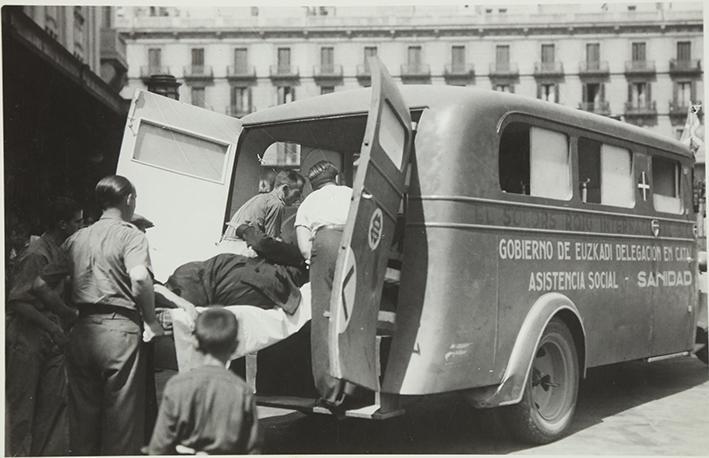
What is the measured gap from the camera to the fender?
4.89 metres

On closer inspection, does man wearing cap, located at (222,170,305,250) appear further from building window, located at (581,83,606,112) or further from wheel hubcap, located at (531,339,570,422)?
building window, located at (581,83,606,112)

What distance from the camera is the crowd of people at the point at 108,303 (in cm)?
420

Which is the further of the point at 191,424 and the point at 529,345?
the point at 529,345

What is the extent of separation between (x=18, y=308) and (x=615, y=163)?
15.5 feet

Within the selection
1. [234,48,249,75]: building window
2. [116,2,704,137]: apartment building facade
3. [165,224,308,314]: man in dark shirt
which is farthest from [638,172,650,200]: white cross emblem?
[234,48,249,75]: building window

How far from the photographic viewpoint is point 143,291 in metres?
4.13

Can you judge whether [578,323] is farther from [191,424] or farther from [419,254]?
[191,424]

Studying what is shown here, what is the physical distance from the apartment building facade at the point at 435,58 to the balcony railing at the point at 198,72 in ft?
0.27

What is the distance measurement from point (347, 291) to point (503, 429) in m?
2.07

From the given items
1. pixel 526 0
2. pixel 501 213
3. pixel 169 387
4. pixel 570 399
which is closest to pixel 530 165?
pixel 501 213

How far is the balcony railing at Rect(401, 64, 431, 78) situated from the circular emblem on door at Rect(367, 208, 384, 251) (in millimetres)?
41314

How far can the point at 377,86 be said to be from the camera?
4.04 metres

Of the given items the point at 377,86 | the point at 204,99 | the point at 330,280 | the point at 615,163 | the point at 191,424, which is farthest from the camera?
the point at 204,99

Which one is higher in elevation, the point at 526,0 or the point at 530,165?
the point at 526,0
